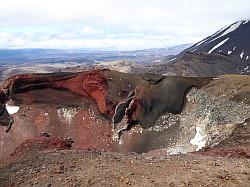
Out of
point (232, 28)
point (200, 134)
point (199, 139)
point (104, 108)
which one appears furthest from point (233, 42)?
point (199, 139)

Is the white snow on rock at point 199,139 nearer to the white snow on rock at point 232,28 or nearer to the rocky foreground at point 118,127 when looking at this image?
the rocky foreground at point 118,127

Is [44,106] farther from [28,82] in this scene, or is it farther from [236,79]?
[236,79]

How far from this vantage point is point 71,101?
4509 centimetres

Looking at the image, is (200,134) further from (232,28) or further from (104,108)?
(232,28)

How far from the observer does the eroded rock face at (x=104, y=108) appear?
130 ft

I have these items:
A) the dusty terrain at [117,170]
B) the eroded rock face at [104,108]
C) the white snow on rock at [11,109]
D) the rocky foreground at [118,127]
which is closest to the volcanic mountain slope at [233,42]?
the eroded rock face at [104,108]

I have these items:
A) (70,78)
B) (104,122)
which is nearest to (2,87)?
(70,78)

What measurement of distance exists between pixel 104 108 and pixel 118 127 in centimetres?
245

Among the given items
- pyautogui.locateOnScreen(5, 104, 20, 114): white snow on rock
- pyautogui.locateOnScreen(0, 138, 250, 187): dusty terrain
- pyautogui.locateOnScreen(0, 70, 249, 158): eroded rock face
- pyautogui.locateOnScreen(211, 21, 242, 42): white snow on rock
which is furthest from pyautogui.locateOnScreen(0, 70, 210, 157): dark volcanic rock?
pyautogui.locateOnScreen(211, 21, 242, 42): white snow on rock

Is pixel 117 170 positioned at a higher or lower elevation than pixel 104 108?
higher

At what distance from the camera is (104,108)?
43250 mm

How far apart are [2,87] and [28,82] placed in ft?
8.53

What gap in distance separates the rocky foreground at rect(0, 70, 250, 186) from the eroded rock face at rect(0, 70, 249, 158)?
86mm

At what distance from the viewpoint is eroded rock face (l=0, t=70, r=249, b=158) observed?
3950 cm
